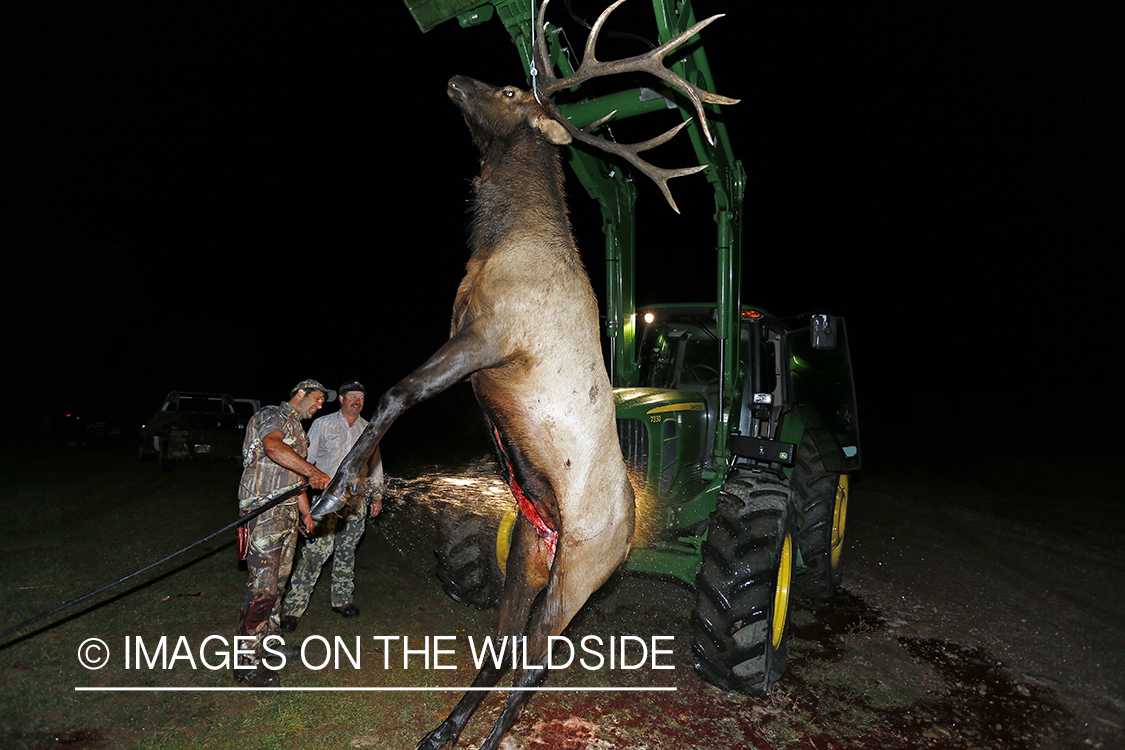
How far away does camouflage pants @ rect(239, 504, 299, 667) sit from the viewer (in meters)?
4.38

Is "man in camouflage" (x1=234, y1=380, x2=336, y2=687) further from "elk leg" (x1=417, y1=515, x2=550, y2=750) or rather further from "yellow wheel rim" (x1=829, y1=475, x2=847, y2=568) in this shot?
"yellow wheel rim" (x1=829, y1=475, x2=847, y2=568)

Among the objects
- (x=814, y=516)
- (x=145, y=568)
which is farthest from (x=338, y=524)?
(x=814, y=516)

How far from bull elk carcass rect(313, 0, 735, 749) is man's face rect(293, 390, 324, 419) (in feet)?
7.41

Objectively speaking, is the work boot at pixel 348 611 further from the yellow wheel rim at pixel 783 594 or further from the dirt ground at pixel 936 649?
the yellow wheel rim at pixel 783 594

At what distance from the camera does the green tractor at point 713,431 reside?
427 cm

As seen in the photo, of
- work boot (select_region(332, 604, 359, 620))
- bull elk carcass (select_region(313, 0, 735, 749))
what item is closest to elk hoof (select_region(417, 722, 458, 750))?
bull elk carcass (select_region(313, 0, 735, 749))

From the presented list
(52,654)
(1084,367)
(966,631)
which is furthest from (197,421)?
(1084,367)

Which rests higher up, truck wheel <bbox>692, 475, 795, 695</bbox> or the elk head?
the elk head

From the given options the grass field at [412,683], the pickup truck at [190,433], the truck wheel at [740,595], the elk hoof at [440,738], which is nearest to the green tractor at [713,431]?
the truck wheel at [740,595]

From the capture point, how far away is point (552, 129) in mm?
3199

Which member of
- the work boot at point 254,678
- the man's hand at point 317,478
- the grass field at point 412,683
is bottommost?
the grass field at point 412,683

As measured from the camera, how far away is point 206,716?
3.95 m

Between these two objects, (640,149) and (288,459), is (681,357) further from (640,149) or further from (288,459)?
(288,459)

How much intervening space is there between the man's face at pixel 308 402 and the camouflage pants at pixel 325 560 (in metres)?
0.85
